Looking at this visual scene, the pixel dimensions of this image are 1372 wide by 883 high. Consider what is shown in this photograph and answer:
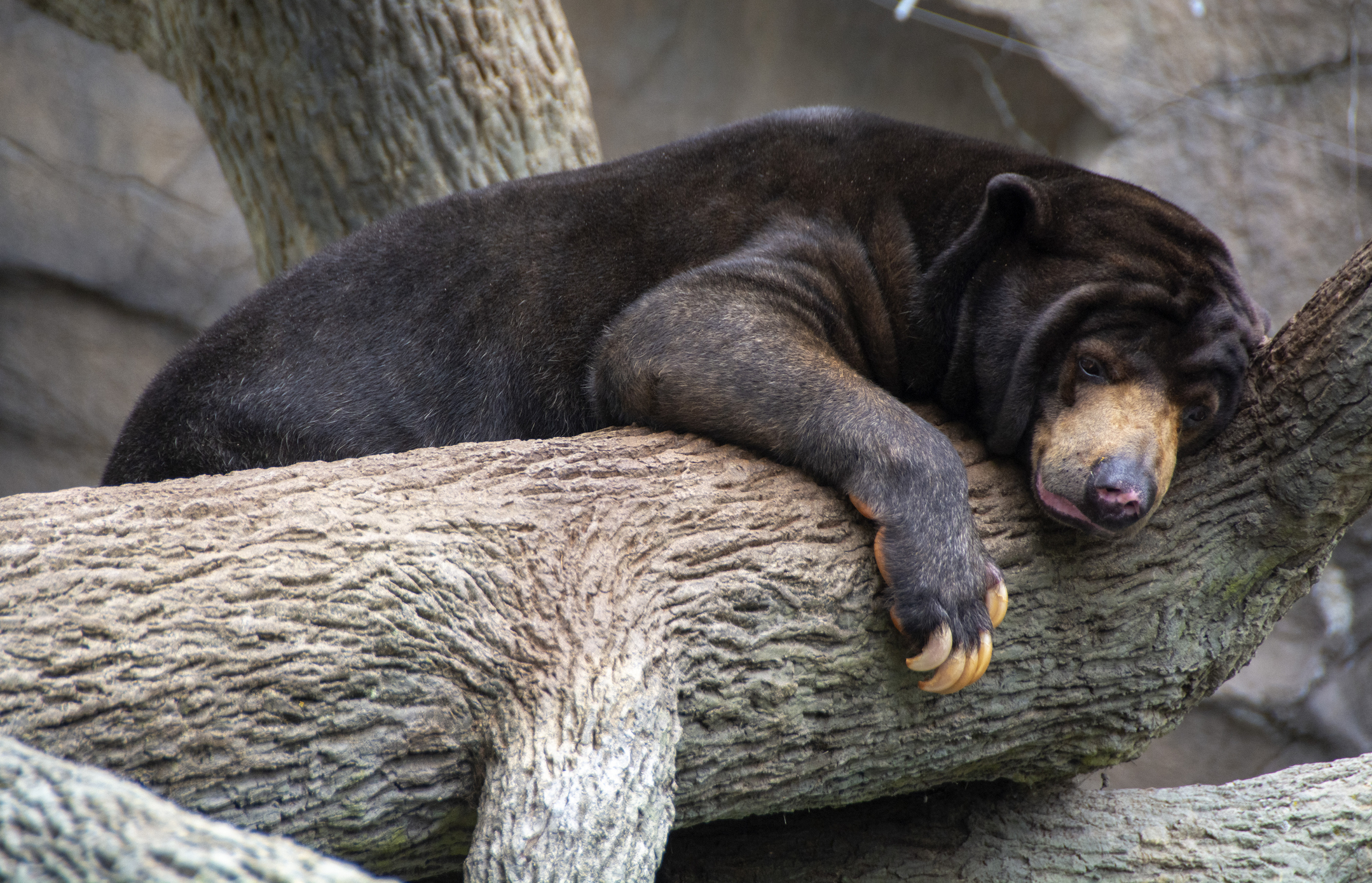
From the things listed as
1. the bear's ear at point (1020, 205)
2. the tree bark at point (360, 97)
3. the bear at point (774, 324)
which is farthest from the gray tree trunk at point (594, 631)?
the tree bark at point (360, 97)

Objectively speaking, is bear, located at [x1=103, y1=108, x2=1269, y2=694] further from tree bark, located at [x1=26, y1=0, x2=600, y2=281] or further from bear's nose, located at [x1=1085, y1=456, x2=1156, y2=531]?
tree bark, located at [x1=26, y1=0, x2=600, y2=281]

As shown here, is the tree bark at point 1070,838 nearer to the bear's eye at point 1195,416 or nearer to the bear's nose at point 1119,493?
the bear's nose at point 1119,493

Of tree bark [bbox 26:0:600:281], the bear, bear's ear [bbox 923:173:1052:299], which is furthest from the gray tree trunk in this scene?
tree bark [bbox 26:0:600:281]

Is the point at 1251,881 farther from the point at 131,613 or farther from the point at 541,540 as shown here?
the point at 131,613

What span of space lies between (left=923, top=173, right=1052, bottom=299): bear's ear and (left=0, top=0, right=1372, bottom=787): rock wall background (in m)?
4.95

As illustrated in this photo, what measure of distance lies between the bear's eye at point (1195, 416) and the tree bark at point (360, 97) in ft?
9.93

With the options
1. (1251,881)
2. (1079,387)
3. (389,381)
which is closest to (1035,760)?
(1251,881)

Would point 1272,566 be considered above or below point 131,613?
below

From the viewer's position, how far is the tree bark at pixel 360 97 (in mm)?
4395

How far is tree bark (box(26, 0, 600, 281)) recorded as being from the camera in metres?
4.39

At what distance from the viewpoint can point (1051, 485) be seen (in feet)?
9.25

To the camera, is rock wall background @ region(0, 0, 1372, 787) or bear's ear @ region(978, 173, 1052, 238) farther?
rock wall background @ region(0, 0, 1372, 787)

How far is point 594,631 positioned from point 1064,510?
4.28 feet

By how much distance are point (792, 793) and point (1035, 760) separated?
32.8 inches
